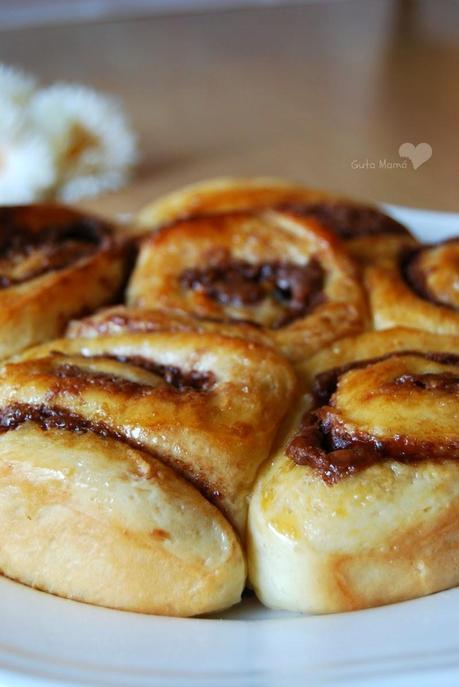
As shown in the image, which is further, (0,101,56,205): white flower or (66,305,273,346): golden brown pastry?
(0,101,56,205): white flower

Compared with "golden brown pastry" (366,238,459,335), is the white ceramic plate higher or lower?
lower

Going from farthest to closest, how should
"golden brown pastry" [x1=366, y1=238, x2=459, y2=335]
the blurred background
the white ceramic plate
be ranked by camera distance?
the blurred background
"golden brown pastry" [x1=366, y1=238, x2=459, y2=335]
the white ceramic plate

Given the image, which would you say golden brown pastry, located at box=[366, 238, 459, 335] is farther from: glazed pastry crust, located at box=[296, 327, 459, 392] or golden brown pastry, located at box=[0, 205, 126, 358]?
golden brown pastry, located at box=[0, 205, 126, 358]

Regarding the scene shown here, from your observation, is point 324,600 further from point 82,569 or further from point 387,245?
point 387,245

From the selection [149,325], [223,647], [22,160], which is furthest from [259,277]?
[22,160]

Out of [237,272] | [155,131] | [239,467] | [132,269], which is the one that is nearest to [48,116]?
[155,131]

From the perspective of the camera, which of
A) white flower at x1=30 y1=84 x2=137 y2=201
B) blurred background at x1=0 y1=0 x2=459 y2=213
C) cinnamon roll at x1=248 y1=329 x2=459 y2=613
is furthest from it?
blurred background at x1=0 y1=0 x2=459 y2=213

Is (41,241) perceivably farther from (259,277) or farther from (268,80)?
(268,80)

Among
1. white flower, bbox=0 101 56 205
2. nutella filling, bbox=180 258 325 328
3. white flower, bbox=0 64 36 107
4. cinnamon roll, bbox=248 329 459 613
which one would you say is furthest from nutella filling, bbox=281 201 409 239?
white flower, bbox=0 64 36 107
